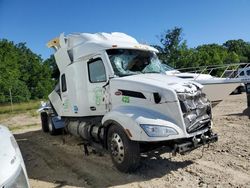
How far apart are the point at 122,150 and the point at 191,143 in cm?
133

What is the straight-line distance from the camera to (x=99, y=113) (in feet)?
26.0

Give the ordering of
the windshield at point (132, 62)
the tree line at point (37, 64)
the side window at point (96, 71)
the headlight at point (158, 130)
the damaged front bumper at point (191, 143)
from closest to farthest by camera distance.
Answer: the headlight at point (158, 130), the damaged front bumper at point (191, 143), the windshield at point (132, 62), the side window at point (96, 71), the tree line at point (37, 64)

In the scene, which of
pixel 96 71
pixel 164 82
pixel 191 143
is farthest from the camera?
pixel 96 71

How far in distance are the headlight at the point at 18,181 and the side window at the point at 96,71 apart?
4177 millimetres

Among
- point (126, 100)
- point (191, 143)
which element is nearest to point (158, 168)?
point (191, 143)

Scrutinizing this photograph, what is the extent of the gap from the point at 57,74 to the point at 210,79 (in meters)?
5.39

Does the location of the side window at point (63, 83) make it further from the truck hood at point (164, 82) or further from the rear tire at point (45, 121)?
the rear tire at point (45, 121)

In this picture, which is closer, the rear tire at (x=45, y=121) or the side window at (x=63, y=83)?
the side window at (x=63, y=83)

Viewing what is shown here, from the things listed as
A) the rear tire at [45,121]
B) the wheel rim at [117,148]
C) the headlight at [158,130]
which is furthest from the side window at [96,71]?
the rear tire at [45,121]

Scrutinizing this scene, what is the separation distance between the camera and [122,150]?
636 centimetres

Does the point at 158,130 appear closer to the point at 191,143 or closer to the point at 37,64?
the point at 191,143

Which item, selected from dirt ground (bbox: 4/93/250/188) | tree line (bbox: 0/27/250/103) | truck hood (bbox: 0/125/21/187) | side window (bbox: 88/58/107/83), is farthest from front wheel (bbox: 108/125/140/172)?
tree line (bbox: 0/27/250/103)

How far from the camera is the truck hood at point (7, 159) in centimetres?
A: 321

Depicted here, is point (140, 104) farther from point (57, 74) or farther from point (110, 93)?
point (57, 74)
